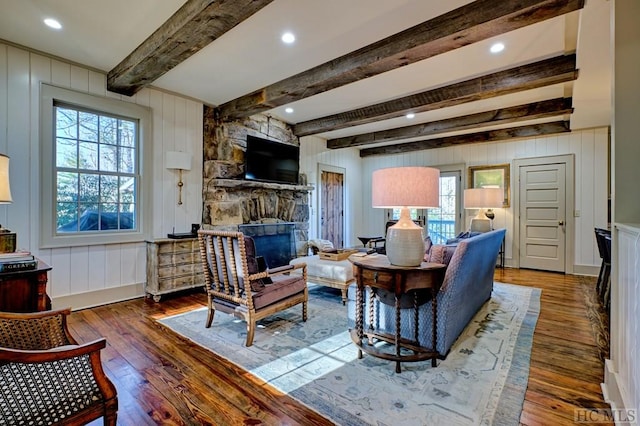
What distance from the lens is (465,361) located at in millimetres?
2291

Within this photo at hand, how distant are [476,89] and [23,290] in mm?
4682

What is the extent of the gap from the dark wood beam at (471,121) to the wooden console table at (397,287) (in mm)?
3746

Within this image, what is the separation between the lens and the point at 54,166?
3293 mm

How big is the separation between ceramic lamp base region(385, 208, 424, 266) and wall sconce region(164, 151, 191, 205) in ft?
10.6

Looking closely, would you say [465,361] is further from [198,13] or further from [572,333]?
[198,13]

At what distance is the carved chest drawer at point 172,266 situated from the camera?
380 cm

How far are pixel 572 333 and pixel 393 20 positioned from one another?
3.30 m

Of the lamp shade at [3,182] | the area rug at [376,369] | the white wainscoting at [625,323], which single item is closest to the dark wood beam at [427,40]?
the white wainscoting at [625,323]

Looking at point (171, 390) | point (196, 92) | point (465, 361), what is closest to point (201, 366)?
point (171, 390)

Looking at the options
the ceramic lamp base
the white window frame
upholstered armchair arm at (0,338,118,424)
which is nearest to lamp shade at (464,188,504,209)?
the ceramic lamp base

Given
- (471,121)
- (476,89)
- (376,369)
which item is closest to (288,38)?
(476,89)

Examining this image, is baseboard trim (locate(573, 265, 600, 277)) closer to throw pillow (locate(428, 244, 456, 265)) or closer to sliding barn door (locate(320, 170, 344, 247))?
sliding barn door (locate(320, 170, 344, 247))

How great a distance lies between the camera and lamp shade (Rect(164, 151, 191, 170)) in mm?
4109

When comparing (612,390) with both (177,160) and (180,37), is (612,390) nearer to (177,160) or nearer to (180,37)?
(180,37)
